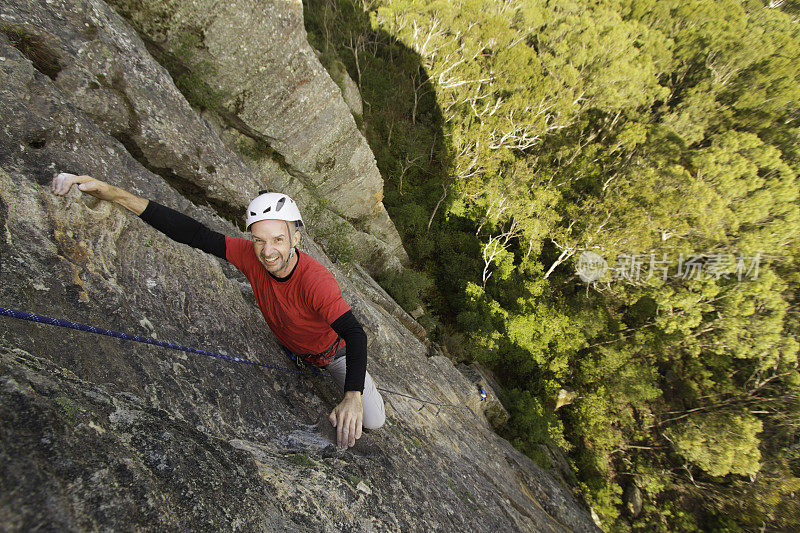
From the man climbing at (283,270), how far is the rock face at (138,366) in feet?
0.98

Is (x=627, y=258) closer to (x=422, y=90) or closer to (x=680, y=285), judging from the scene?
(x=680, y=285)

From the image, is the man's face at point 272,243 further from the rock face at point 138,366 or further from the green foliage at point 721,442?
the green foliage at point 721,442

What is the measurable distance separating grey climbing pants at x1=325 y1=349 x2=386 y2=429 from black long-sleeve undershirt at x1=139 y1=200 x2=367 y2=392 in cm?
112

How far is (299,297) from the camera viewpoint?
388 cm

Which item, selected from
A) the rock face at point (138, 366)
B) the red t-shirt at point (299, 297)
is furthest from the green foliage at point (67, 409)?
the red t-shirt at point (299, 297)

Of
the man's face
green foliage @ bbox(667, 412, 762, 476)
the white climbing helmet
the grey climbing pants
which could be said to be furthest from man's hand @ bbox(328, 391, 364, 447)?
green foliage @ bbox(667, 412, 762, 476)

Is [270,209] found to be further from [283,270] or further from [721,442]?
[721,442]

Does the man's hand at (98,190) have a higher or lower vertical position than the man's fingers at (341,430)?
higher

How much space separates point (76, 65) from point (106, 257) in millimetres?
3510

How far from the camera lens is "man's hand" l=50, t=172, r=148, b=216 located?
10.3 ft

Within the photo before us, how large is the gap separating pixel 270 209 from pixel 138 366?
1.90 meters

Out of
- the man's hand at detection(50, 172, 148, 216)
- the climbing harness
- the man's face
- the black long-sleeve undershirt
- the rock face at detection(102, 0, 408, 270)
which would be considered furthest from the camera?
the rock face at detection(102, 0, 408, 270)

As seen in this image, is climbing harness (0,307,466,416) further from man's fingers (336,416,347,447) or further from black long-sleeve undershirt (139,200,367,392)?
man's fingers (336,416,347,447)

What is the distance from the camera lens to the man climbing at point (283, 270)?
137 inches
